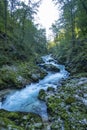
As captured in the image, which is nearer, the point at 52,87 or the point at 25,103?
the point at 25,103

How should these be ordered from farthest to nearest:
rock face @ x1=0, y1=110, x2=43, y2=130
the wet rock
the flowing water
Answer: the wet rock → the flowing water → rock face @ x1=0, y1=110, x2=43, y2=130

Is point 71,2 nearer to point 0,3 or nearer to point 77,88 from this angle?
point 0,3

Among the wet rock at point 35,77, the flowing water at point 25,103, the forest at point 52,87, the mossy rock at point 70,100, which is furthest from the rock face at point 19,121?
the wet rock at point 35,77

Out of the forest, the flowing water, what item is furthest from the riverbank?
the flowing water

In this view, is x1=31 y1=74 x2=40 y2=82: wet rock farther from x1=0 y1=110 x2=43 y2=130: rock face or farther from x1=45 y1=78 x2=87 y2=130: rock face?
x1=0 y1=110 x2=43 y2=130: rock face

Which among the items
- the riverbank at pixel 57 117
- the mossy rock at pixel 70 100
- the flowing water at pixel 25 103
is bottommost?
the flowing water at pixel 25 103

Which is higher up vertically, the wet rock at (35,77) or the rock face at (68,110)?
the rock face at (68,110)

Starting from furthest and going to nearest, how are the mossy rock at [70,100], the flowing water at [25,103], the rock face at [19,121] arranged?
the flowing water at [25,103]
the mossy rock at [70,100]
the rock face at [19,121]

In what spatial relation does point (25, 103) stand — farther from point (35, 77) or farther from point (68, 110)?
point (35, 77)

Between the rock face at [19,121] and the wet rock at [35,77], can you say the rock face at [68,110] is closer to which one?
the rock face at [19,121]

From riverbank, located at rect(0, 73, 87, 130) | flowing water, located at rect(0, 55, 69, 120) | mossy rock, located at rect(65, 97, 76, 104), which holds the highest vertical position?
mossy rock, located at rect(65, 97, 76, 104)

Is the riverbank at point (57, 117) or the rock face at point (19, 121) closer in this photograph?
the rock face at point (19, 121)

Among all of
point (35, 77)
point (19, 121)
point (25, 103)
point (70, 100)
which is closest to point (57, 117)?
point (70, 100)

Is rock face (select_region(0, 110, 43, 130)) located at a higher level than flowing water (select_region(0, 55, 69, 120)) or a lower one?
higher
